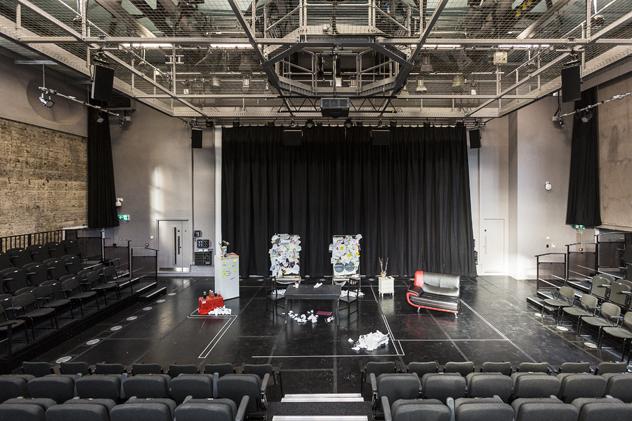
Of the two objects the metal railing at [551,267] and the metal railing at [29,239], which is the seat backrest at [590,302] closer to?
the metal railing at [551,267]

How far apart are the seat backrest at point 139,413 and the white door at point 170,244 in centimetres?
1100

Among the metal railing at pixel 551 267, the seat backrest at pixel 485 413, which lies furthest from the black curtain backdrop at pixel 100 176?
the metal railing at pixel 551 267

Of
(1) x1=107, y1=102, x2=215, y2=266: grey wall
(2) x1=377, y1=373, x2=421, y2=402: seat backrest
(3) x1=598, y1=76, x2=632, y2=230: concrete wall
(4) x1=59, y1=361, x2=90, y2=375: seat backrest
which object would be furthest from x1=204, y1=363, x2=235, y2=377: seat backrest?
(3) x1=598, y1=76, x2=632, y2=230: concrete wall

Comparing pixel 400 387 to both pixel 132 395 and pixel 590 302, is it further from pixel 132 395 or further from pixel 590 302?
pixel 590 302

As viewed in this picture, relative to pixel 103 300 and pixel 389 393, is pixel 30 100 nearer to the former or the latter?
pixel 103 300

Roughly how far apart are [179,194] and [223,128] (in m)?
2.98

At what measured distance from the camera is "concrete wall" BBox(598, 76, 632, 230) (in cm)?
987

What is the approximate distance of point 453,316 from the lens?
912cm

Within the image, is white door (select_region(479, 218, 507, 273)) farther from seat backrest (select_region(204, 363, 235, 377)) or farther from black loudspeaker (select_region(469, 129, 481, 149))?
seat backrest (select_region(204, 363, 235, 377))

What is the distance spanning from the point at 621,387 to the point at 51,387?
20.9 feet

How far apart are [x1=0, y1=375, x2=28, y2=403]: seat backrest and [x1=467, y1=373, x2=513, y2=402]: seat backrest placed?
509cm

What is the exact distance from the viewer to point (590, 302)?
7.78 metres

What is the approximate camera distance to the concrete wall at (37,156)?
9.90m

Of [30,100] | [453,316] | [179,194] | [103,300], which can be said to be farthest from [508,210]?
[30,100]
